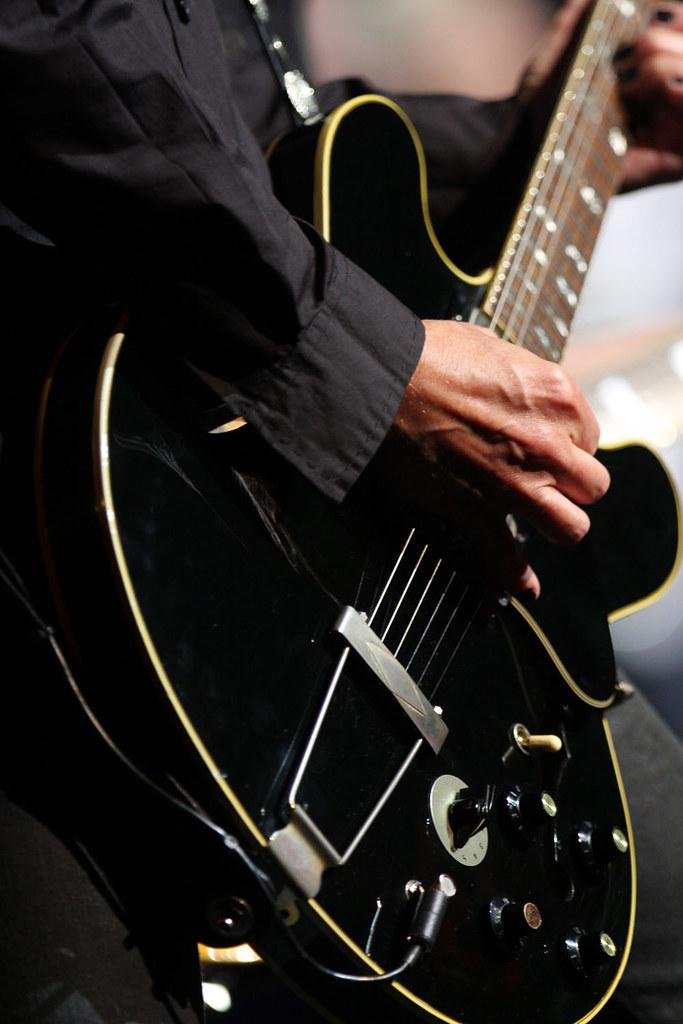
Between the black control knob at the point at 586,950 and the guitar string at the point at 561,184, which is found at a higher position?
the guitar string at the point at 561,184

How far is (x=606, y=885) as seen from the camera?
74 cm

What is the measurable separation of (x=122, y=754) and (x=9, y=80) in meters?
0.40

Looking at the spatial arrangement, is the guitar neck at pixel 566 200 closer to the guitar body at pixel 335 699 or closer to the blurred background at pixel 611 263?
the guitar body at pixel 335 699

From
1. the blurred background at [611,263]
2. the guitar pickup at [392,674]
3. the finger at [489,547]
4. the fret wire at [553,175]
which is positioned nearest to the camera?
the guitar pickup at [392,674]

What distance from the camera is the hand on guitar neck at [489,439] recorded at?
66 centimetres

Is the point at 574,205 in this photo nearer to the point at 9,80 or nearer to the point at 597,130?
the point at 597,130

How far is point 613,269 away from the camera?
2408 millimetres

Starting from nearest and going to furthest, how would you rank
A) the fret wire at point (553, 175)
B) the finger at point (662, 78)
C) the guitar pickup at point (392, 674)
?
the guitar pickup at point (392, 674), the fret wire at point (553, 175), the finger at point (662, 78)

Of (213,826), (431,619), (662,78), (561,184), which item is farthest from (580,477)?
(662,78)

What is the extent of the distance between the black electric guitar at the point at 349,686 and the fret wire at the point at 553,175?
49 mm

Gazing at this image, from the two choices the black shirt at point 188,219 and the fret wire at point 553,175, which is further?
the fret wire at point 553,175

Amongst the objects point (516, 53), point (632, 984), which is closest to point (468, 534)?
point (632, 984)

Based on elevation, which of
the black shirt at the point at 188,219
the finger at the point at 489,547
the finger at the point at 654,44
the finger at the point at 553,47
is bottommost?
the finger at the point at 489,547

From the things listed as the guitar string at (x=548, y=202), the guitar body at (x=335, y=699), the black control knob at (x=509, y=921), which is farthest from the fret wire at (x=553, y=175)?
the black control knob at (x=509, y=921)
